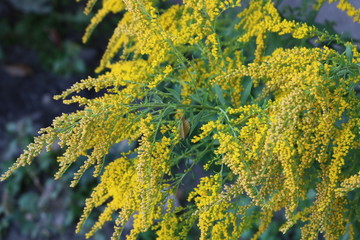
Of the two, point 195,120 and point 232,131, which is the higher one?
point 195,120

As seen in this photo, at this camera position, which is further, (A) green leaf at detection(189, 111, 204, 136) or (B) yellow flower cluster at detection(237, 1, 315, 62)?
(B) yellow flower cluster at detection(237, 1, 315, 62)

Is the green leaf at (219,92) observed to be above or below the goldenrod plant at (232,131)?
above

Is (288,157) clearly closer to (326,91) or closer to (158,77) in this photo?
(326,91)

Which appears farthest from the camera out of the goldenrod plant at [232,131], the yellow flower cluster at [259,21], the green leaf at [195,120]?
the yellow flower cluster at [259,21]

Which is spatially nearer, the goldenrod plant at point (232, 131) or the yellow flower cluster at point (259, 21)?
the goldenrod plant at point (232, 131)

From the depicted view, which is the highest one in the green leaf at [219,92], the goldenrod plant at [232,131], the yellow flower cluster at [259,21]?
the yellow flower cluster at [259,21]

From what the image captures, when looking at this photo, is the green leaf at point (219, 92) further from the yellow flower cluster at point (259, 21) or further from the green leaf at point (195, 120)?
the yellow flower cluster at point (259, 21)

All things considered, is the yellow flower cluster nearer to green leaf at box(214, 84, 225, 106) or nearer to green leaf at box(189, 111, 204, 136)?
green leaf at box(214, 84, 225, 106)

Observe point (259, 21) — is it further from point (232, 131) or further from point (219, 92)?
point (232, 131)

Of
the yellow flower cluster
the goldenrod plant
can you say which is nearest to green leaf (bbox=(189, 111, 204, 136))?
the goldenrod plant

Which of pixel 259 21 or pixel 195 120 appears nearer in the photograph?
pixel 195 120

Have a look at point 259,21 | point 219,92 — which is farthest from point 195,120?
point 259,21

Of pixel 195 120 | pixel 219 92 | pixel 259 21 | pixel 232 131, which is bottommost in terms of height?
pixel 232 131

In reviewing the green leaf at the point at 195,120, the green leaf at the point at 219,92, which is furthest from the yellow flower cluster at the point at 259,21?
the green leaf at the point at 195,120
